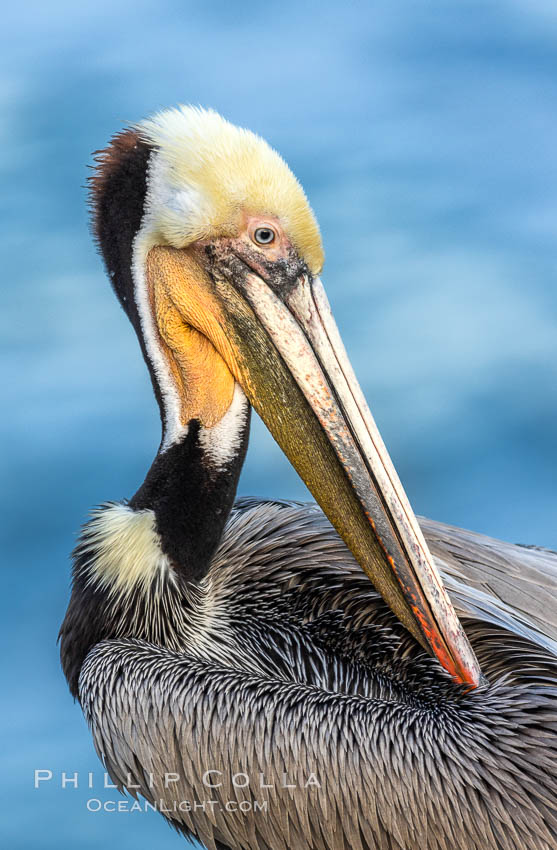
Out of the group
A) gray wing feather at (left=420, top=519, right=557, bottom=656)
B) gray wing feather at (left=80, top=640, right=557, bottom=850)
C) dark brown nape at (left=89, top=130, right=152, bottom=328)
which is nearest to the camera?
gray wing feather at (left=80, top=640, right=557, bottom=850)

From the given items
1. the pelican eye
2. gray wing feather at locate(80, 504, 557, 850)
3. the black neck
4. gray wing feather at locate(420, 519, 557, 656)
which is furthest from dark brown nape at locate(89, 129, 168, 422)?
gray wing feather at locate(420, 519, 557, 656)

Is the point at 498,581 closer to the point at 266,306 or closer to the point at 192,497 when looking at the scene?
the point at 192,497

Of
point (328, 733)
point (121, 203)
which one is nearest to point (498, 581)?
point (328, 733)

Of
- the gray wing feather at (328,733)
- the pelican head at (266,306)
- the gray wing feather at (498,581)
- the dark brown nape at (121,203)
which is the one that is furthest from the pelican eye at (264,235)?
the gray wing feather at (498,581)

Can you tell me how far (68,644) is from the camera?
3566mm

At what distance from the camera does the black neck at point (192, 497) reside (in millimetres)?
3373

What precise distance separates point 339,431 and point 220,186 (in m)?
0.70

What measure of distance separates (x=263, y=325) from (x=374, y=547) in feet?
2.17

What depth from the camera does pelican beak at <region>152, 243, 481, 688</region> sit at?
315cm

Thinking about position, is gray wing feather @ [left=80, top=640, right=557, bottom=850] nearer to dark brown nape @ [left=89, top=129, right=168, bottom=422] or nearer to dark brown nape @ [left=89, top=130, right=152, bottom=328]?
dark brown nape @ [left=89, top=129, right=168, bottom=422]

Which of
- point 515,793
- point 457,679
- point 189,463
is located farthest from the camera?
point 189,463

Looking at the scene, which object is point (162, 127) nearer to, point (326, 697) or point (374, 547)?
point (374, 547)

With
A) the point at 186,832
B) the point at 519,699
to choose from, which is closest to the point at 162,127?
the point at 519,699

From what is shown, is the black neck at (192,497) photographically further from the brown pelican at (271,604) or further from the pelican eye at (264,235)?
the pelican eye at (264,235)
